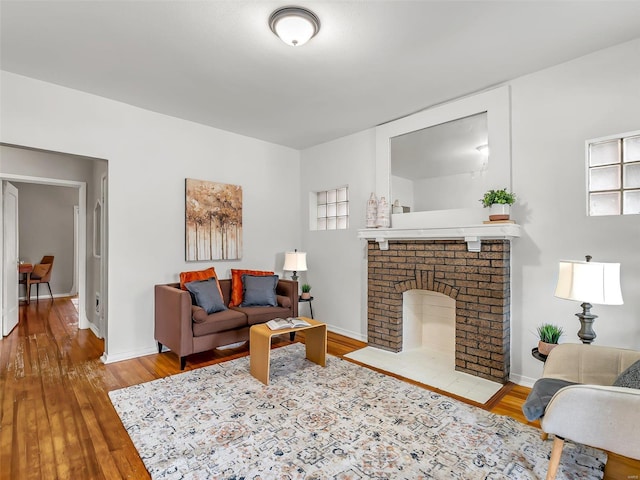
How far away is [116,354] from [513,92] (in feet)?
16.1

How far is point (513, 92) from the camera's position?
10.1 ft

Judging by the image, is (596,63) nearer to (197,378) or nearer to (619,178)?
(619,178)

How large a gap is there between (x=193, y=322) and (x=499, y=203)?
321 centimetres

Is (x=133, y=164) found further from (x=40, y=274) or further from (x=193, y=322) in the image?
(x=40, y=274)

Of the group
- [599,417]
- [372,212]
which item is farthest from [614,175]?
[372,212]

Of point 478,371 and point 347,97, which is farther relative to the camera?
Answer: point 347,97

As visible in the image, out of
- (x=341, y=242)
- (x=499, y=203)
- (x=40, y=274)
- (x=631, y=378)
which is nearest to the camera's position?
(x=631, y=378)

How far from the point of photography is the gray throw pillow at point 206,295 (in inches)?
142

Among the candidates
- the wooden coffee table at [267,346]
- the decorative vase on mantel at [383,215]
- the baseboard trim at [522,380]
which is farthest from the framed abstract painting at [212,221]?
the baseboard trim at [522,380]

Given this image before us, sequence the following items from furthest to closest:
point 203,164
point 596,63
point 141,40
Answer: point 203,164, point 596,63, point 141,40

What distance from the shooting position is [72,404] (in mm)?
2578

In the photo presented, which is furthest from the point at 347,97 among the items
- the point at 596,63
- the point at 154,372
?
the point at 154,372

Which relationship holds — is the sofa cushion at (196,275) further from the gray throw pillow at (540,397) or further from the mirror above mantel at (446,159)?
the gray throw pillow at (540,397)

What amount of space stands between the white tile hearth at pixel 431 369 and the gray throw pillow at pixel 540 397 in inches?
33.0
